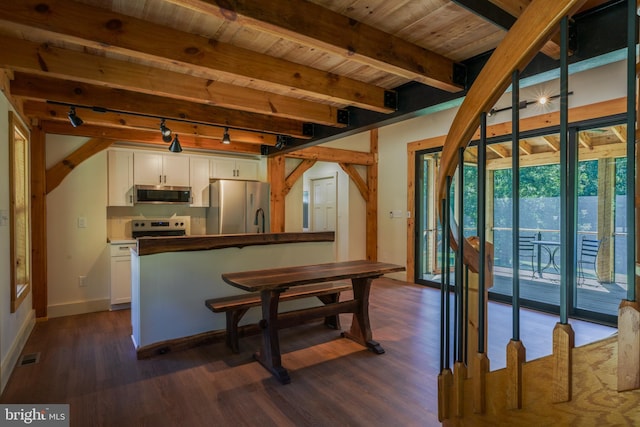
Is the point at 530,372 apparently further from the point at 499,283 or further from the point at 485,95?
the point at 499,283

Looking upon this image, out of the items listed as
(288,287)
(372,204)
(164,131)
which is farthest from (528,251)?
(164,131)

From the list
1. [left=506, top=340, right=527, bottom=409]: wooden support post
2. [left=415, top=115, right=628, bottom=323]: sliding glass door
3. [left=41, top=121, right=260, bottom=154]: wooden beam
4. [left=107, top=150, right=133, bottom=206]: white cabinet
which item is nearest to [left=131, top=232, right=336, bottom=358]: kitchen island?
[left=107, top=150, right=133, bottom=206]: white cabinet

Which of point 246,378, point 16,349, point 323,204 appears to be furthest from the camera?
point 323,204

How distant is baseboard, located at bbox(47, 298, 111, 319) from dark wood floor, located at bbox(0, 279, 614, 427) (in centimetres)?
32

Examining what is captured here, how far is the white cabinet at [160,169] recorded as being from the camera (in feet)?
15.4

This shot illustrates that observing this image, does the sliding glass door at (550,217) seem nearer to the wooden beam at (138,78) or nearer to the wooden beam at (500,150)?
the wooden beam at (500,150)

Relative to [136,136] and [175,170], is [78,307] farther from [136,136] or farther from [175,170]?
[136,136]

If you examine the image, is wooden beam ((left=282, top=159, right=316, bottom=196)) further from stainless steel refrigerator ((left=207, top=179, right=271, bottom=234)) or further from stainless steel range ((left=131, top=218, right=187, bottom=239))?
stainless steel range ((left=131, top=218, right=187, bottom=239))

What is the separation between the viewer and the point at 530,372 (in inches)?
38.5

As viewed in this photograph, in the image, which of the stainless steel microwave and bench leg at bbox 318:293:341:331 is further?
the stainless steel microwave

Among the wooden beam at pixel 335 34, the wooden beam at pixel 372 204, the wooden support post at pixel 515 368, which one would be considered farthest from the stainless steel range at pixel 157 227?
the wooden support post at pixel 515 368

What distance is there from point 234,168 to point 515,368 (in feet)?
16.4

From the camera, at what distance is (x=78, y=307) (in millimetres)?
4316

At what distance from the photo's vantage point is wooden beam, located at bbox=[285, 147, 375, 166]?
19.3ft
